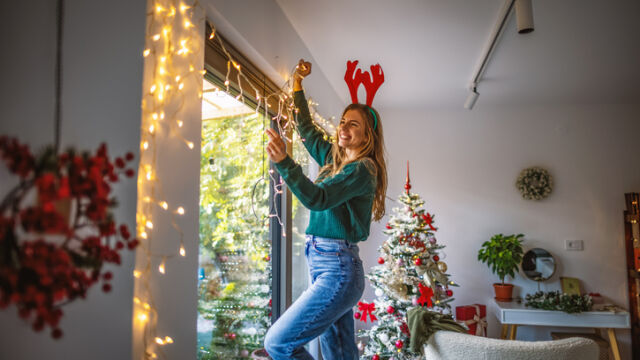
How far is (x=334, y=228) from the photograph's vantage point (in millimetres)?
1539

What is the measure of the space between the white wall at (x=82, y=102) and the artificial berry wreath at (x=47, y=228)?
76 millimetres

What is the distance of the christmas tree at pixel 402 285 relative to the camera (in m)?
2.99

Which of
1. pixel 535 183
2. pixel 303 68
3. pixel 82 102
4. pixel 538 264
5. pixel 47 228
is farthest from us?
pixel 535 183

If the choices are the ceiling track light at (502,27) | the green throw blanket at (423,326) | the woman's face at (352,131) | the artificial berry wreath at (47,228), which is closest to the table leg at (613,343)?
the ceiling track light at (502,27)

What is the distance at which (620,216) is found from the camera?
4.42 meters

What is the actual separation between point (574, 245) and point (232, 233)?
161 inches

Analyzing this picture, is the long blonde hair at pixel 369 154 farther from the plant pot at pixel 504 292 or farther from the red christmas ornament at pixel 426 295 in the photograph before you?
the plant pot at pixel 504 292

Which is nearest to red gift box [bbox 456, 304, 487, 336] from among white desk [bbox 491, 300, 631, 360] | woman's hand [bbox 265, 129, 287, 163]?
white desk [bbox 491, 300, 631, 360]

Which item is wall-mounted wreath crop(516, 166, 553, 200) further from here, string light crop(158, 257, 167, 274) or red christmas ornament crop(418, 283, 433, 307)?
string light crop(158, 257, 167, 274)

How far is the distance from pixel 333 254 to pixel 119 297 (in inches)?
29.6

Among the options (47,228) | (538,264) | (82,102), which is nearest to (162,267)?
(82,102)

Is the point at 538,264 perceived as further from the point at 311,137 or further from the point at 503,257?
the point at 311,137

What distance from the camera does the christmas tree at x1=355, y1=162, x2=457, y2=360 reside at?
2986 millimetres

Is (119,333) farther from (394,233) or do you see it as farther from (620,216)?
(620,216)
